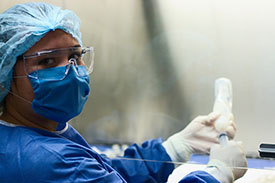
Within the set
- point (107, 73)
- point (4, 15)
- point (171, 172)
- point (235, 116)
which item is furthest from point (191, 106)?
point (4, 15)

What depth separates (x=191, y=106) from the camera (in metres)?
1.48

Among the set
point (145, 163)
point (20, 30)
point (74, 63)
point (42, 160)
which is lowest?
point (145, 163)

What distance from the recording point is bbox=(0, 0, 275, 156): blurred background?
1.36 m

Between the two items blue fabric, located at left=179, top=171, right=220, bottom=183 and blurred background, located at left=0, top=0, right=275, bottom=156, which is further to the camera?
blurred background, located at left=0, top=0, right=275, bottom=156

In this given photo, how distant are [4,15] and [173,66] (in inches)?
28.9

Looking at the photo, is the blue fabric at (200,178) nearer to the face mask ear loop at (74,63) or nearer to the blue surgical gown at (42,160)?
the blue surgical gown at (42,160)

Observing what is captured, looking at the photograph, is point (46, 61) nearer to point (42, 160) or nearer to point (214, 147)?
point (42, 160)

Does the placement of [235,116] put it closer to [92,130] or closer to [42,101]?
[92,130]

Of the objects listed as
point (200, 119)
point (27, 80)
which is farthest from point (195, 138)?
point (27, 80)

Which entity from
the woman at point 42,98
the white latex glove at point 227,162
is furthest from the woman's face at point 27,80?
the white latex glove at point 227,162

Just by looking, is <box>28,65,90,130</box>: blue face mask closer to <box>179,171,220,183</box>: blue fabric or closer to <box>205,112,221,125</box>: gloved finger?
<box>179,171,220,183</box>: blue fabric

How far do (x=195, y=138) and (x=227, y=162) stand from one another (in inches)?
9.9

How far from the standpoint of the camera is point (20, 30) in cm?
101

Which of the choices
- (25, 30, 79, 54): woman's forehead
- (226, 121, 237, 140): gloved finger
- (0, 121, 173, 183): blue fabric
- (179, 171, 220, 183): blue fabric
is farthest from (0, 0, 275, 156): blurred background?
(0, 121, 173, 183): blue fabric
